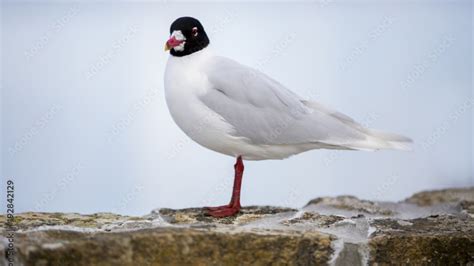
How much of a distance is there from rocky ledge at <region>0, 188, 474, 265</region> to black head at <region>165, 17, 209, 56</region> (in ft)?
4.24

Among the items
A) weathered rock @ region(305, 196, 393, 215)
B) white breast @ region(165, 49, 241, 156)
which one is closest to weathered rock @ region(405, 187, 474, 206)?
weathered rock @ region(305, 196, 393, 215)

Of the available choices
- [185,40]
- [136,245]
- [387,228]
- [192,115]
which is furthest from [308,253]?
[185,40]

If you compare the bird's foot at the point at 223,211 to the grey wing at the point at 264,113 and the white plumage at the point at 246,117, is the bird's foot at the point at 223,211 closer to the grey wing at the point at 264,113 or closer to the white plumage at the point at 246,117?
the white plumage at the point at 246,117

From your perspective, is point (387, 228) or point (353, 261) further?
point (387, 228)

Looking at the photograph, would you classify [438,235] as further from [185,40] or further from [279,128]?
[185,40]

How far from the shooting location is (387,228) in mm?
4840

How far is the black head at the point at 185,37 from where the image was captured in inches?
215

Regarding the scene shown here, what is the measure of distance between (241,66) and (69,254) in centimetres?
212

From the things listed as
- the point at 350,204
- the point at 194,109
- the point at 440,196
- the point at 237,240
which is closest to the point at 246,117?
the point at 194,109

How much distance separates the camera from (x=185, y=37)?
18.0 ft

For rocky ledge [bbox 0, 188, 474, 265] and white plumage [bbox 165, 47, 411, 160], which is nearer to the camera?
rocky ledge [bbox 0, 188, 474, 265]

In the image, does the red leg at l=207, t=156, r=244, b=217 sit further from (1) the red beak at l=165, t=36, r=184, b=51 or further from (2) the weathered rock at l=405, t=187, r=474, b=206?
(2) the weathered rock at l=405, t=187, r=474, b=206

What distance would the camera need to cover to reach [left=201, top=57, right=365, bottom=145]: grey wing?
17.4ft

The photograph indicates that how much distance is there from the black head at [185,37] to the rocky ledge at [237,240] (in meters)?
1.29
